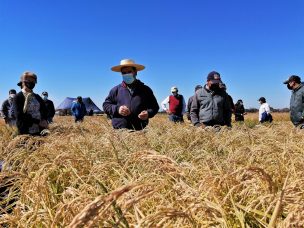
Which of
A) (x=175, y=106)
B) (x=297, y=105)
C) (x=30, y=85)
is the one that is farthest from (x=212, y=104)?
(x=175, y=106)

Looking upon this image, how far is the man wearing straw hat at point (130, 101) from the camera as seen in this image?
5531mm

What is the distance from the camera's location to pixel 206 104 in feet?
20.3

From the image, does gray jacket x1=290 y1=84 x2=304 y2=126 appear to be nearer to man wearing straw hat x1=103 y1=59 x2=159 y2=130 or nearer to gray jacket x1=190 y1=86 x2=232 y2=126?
gray jacket x1=190 y1=86 x2=232 y2=126

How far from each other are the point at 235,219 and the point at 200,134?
283 cm

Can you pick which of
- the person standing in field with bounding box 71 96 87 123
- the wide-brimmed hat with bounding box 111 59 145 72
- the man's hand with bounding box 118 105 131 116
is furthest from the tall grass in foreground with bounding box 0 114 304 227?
the person standing in field with bounding box 71 96 87 123

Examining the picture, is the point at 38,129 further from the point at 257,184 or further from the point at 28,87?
the point at 257,184

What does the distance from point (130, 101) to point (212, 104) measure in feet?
4.45

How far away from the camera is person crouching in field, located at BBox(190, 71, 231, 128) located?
6016 mm

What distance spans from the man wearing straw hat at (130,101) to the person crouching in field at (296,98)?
9.36 ft

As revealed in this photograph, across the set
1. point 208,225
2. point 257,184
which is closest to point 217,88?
point 257,184

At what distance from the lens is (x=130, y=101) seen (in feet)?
18.2

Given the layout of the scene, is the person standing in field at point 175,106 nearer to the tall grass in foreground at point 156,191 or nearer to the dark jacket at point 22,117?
the dark jacket at point 22,117

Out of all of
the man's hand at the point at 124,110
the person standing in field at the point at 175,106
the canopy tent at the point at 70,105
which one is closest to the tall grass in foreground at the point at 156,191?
the man's hand at the point at 124,110

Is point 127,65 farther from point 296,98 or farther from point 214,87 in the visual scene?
point 296,98
